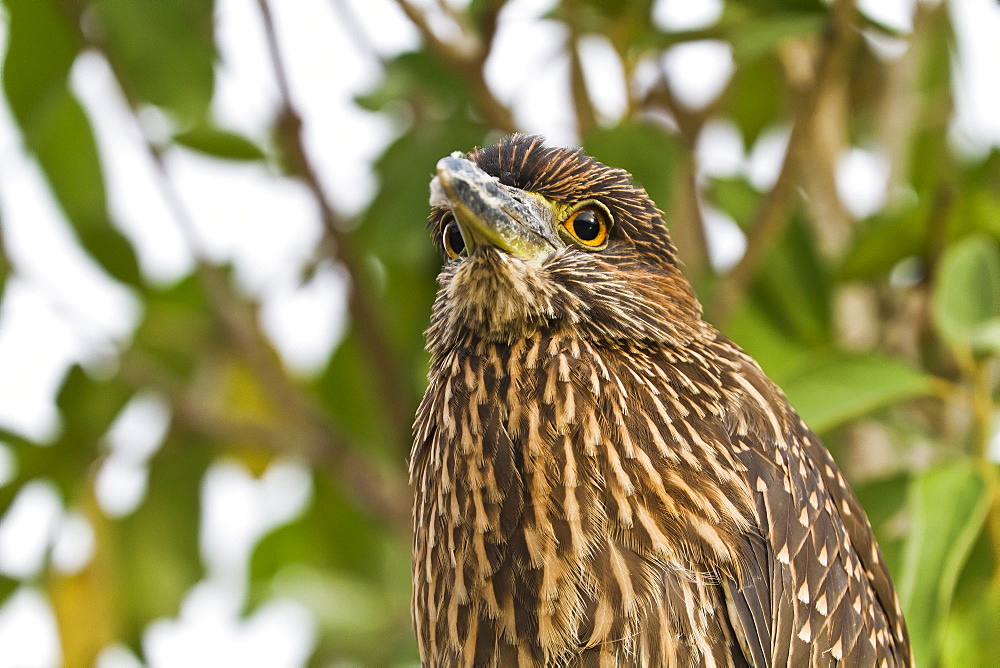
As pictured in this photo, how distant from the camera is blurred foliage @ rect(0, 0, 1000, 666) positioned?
2.25 metres

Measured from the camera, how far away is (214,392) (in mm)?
3643

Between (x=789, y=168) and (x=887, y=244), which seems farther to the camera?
(x=887, y=244)

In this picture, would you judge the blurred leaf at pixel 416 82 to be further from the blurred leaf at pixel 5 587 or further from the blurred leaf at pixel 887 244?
the blurred leaf at pixel 5 587

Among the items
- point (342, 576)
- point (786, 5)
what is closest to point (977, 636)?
point (786, 5)

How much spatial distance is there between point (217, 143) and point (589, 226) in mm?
1611

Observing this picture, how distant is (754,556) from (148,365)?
2.20 m

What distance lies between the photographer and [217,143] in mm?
3080

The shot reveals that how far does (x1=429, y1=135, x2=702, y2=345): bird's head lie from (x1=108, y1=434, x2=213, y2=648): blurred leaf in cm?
187

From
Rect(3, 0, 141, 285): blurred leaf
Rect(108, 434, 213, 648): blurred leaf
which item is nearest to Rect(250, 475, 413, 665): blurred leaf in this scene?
Rect(108, 434, 213, 648): blurred leaf

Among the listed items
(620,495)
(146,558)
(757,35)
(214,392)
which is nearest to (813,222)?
(757,35)

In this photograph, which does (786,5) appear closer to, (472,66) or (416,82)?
(472,66)

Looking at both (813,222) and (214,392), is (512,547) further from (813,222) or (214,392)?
(214,392)

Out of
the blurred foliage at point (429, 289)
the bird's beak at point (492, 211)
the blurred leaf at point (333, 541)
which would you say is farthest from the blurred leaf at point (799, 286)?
the blurred leaf at point (333, 541)

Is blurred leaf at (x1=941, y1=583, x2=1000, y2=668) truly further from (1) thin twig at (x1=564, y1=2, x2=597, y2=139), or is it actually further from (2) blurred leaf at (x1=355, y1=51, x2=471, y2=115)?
(2) blurred leaf at (x1=355, y1=51, x2=471, y2=115)
